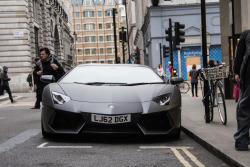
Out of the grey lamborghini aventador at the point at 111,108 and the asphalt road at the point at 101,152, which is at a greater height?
the grey lamborghini aventador at the point at 111,108

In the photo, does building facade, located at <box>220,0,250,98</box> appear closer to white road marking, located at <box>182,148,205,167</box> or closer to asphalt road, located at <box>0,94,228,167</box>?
asphalt road, located at <box>0,94,228,167</box>

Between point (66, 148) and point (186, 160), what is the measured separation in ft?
5.48

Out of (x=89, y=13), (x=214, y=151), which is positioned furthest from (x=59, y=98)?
(x=89, y=13)

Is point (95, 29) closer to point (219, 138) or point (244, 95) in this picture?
point (219, 138)

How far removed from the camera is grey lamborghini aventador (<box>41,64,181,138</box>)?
6.04 metres

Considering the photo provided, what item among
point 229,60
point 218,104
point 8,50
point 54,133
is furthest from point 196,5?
point 54,133

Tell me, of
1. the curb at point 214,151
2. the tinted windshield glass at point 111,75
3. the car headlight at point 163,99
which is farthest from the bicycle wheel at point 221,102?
the car headlight at point 163,99

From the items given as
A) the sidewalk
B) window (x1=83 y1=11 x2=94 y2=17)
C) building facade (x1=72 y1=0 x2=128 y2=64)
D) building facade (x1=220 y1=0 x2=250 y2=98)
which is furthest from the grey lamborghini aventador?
window (x1=83 y1=11 x2=94 y2=17)

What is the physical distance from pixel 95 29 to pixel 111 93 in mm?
105582

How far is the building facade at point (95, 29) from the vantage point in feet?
362

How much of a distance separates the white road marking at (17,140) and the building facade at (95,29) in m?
102

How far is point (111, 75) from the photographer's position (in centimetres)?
727

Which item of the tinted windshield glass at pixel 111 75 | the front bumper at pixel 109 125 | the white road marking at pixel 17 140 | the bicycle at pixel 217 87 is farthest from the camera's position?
the bicycle at pixel 217 87

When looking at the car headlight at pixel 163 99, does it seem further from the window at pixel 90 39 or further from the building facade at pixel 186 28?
the window at pixel 90 39
